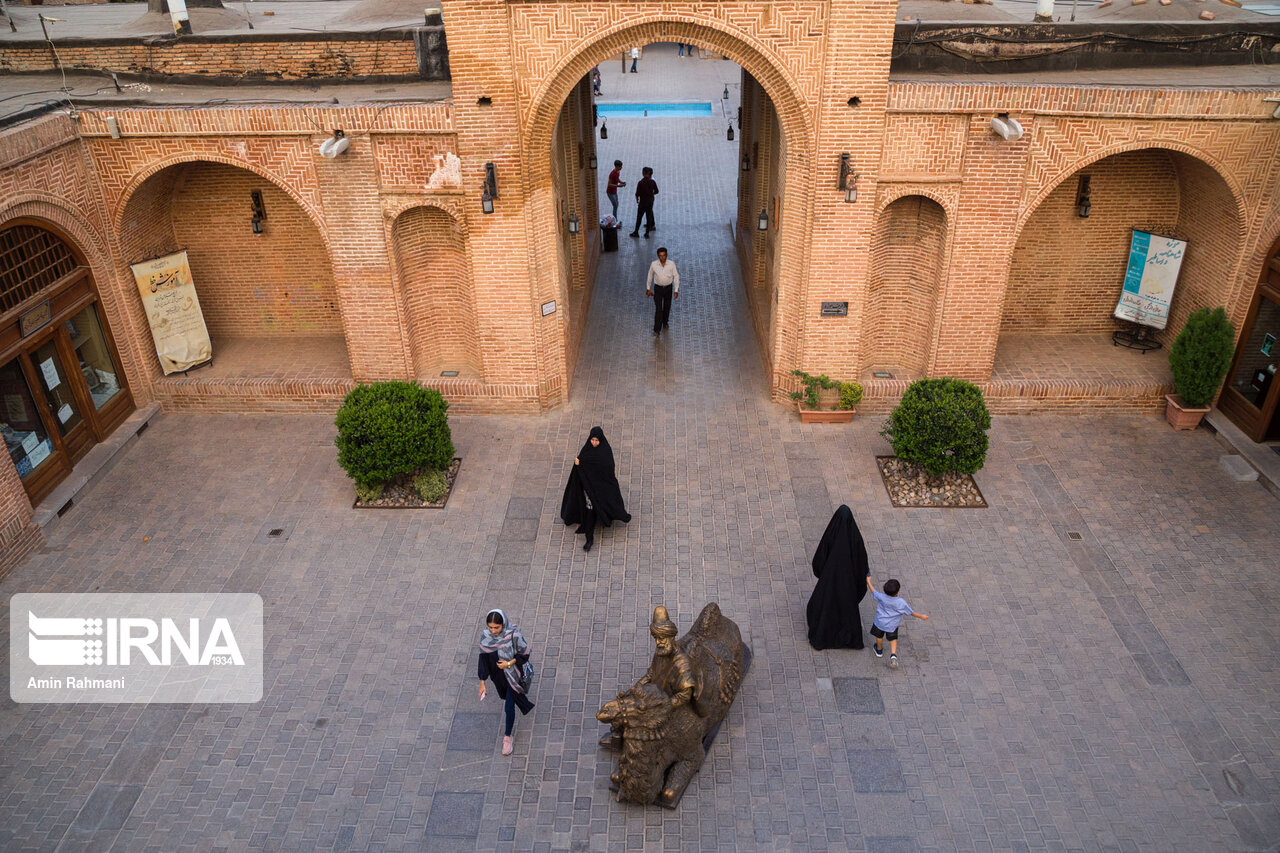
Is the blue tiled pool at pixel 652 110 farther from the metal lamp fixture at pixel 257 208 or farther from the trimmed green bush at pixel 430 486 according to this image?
the trimmed green bush at pixel 430 486

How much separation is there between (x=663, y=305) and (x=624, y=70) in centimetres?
2641

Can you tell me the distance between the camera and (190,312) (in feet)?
46.6

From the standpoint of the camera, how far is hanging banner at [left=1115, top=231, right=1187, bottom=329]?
13609mm

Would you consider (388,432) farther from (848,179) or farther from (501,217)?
(848,179)

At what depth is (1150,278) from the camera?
1393 cm

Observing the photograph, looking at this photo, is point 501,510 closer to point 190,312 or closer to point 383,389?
point 383,389

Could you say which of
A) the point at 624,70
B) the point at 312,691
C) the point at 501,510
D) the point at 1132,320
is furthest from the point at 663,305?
the point at 624,70

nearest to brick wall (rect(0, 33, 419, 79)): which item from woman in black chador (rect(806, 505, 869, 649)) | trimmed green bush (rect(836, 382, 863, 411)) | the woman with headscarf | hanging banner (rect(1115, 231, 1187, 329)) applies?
trimmed green bush (rect(836, 382, 863, 411))

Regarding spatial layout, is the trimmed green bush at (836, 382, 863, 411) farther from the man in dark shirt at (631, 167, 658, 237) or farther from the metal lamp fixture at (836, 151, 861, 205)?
the man in dark shirt at (631, 167, 658, 237)

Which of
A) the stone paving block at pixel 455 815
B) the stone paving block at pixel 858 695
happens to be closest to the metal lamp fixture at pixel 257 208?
the stone paving block at pixel 455 815

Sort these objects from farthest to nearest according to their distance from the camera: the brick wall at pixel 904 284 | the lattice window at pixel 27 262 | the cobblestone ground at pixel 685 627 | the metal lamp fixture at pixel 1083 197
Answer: the metal lamp fixture at pixel 1083 197, the brick wall at pixel 904 284, the lattice window at pixel 27 262, the cobblestone ground at pixel 685 627

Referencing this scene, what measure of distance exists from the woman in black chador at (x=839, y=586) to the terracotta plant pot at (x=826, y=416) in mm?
4181

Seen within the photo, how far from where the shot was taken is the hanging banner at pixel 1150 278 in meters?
13.6

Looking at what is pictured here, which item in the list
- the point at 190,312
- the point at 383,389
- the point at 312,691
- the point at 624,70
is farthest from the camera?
the point at 624,70
